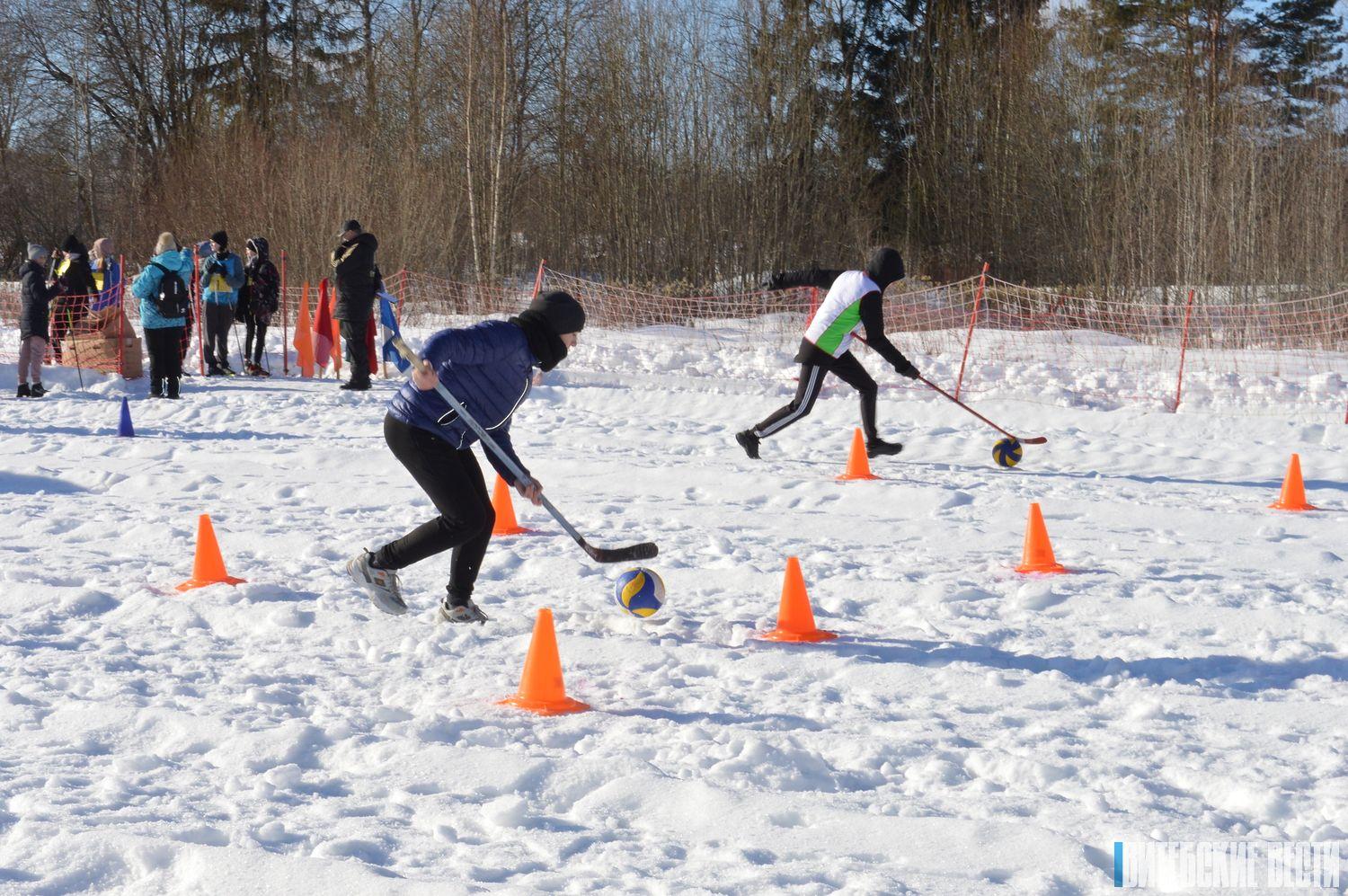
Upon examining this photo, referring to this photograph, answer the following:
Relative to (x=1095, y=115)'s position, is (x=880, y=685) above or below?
below

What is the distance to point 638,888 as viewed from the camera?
312 cm

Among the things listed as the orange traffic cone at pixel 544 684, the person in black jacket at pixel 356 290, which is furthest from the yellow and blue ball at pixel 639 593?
the person in black jacket at pixel 356 290

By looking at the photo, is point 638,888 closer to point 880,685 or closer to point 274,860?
point 274,860

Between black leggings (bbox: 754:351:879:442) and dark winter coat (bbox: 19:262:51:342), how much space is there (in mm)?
7847

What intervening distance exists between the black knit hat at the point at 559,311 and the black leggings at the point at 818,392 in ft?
14.4

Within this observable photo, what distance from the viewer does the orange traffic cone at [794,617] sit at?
17.5ft

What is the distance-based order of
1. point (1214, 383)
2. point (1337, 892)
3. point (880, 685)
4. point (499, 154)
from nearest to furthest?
point (1337, 892), point (880, 685), point (1214, 383), point (499, 154)

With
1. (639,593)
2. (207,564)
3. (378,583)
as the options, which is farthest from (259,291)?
(639,593)

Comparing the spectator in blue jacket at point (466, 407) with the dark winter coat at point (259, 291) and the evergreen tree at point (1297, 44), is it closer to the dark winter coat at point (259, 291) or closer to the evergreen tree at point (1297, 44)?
the dark winter coat at point (259, 291)

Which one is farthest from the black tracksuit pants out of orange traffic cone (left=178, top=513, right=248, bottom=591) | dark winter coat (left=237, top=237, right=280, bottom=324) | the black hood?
orange traffic cone (left=178, top=513, right=248, bottom=591)

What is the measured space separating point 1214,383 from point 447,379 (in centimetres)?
1143

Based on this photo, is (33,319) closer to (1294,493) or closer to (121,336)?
(121,336)

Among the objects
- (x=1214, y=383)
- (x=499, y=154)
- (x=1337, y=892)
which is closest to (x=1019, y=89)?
(x=499, y=154)

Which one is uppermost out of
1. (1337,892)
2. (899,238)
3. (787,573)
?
(899,238)
